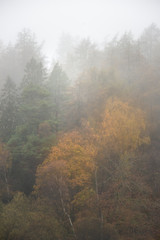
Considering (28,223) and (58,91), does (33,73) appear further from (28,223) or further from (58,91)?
(28,223)

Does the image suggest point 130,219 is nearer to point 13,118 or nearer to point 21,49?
point 13,118

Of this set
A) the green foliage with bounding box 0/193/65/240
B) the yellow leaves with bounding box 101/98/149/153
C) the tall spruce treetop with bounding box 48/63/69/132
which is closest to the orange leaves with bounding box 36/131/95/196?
the green foliage with bounding box 0/193/65/240

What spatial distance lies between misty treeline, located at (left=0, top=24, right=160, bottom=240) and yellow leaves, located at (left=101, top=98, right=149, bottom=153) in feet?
0.41

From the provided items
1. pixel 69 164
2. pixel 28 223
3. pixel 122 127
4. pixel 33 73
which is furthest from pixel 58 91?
pixel 28 223

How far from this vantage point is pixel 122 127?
1895 centimetres

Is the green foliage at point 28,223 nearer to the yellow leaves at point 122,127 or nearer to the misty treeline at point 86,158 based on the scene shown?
the misty treeline at point 86,158

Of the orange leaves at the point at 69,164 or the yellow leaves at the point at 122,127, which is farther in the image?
the yellow leaves at the point at 122,127

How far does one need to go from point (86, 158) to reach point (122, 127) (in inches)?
246

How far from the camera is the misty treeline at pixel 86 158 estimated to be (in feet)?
43.8

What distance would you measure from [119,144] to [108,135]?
5.90 ft

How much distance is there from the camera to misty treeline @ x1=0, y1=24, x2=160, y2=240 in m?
13.3

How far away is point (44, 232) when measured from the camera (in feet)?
41.2

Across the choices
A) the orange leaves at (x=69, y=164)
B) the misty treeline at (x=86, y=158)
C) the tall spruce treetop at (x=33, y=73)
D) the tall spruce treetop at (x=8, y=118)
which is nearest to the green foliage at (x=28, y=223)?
the misty treeline at (x=86, y=158)

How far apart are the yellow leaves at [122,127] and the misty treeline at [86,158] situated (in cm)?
12
